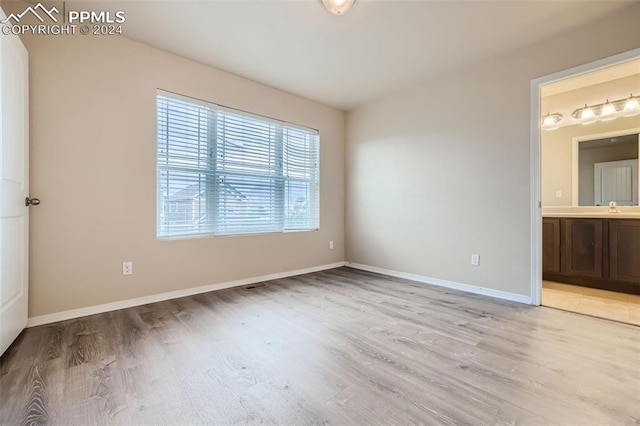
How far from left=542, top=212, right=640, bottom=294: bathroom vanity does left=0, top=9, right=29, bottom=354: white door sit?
17.5 feet

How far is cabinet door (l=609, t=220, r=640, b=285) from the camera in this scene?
2.95m

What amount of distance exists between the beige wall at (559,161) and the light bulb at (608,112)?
0.10 metres

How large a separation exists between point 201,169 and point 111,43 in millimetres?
1330

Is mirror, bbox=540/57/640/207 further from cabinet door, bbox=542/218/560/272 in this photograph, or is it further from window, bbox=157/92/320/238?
window, bbox=157/92/320/238

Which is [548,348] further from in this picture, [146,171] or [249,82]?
[249,82]

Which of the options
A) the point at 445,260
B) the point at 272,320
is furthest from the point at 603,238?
the point at 272,320

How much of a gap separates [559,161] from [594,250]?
138 centimetres

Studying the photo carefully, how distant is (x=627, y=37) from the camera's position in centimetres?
224

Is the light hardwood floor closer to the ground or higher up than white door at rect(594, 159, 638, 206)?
closer to the ground

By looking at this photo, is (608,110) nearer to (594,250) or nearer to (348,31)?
(594,250)

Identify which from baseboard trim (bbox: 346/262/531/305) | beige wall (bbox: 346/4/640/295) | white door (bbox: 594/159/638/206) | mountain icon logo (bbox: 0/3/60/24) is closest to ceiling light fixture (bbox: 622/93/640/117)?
white door (bbox: 594/159/638/206)

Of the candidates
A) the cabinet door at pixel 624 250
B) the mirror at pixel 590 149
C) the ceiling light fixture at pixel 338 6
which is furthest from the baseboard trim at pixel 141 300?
the mirror at pixel 590 149

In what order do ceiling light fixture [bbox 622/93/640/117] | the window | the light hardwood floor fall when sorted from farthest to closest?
ceiling light fixture [bbox 622/93/640/117], the window, the light hardwood floor

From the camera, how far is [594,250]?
10.6 ft
